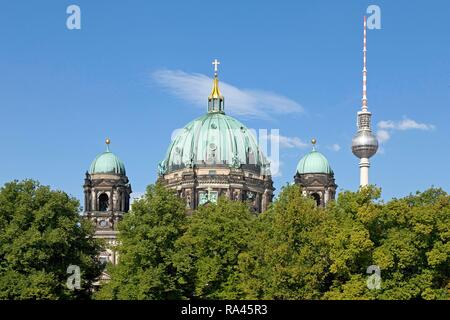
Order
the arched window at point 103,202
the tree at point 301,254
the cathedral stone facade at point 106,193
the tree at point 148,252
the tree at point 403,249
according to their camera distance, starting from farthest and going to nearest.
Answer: the arched window at point 103,202, the cathedral stone facade at point 106,193, the tree at point 148,252, the tree at point 301,254, the tree at point 403,249

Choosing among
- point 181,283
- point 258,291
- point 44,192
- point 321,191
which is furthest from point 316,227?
point 321,191

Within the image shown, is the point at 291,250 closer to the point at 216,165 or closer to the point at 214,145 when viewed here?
the point at 216,165

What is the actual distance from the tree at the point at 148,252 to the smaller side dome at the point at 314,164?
7256 cm

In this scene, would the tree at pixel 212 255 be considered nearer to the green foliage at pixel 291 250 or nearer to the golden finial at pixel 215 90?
the green foliage at pixel 291 250

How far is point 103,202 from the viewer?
16462 cm

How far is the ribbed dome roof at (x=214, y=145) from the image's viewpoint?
166 metres

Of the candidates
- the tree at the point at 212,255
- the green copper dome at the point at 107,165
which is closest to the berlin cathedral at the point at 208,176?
the green copper dome at the point at 107,165

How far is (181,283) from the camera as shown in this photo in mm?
88125

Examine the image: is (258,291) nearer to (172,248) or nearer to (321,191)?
(172,248)

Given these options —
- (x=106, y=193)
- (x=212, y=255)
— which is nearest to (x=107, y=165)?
(x=106, y=193)

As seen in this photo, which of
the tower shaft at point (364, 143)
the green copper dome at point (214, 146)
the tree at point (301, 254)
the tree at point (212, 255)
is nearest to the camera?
the tree at point (301, 254)

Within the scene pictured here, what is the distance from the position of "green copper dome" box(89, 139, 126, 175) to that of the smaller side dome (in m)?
30.2
